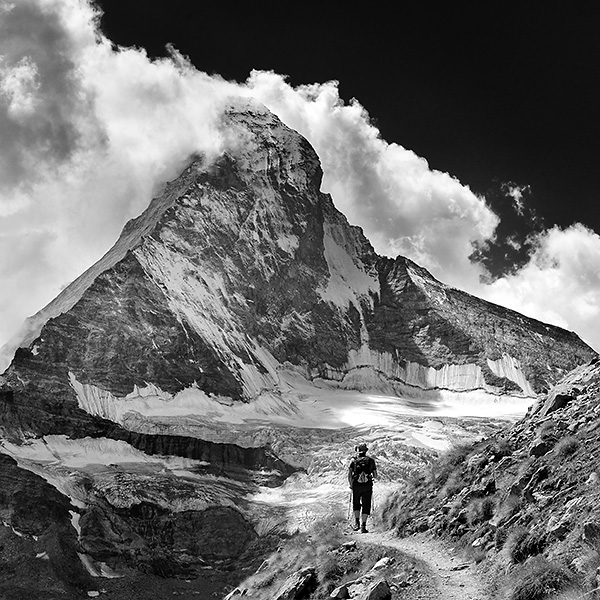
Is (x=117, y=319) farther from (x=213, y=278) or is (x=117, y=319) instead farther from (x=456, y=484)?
(x=456, y=484)

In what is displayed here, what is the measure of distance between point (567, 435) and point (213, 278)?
15377 centimetres

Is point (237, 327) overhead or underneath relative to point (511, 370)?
overhead

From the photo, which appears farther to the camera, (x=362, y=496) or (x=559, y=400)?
(x=362, y=496)

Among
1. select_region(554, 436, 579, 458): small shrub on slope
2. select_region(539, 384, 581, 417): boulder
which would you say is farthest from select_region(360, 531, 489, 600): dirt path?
select_region(539, 384, 581, 417): boulder

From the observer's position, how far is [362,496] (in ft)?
63.7

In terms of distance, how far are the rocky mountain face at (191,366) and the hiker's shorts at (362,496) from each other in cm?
5177

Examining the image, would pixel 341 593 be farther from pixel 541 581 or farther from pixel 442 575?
pixel 541 581

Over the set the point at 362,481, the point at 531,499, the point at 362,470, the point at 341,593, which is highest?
the point at 362,470

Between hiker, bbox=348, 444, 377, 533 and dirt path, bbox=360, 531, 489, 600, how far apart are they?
285 cm

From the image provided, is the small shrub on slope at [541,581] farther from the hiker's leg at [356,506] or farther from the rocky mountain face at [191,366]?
the rocky mountain face at [191,366]

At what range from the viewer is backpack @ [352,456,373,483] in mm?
19109

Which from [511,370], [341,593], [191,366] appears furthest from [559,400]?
[511,370]

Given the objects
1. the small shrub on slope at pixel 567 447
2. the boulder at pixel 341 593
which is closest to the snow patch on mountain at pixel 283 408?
the small shrub on slope at pixel 567 447

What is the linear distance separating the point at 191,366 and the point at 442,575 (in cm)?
12691
